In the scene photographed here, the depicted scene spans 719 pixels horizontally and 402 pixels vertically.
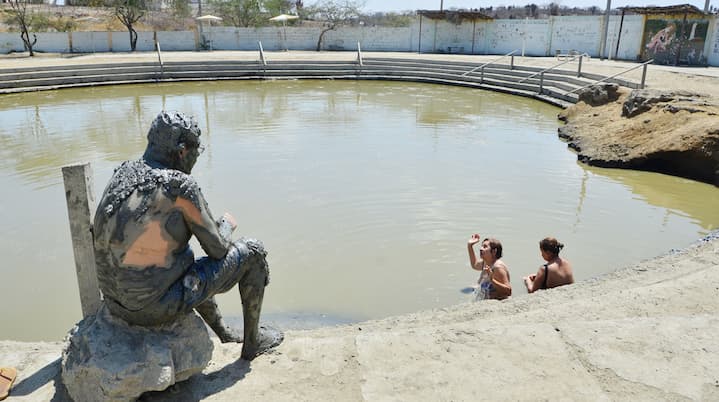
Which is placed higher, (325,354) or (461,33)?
(461,33)

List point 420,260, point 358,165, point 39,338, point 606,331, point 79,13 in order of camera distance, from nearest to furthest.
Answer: point 606,331
point 39,338
point 420,260
point 358,165
point 79,13

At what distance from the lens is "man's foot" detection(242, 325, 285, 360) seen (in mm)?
2430

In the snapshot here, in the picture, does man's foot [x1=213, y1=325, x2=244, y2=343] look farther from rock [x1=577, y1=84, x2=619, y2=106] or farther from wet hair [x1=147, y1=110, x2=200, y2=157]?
rock [x1=577, y1=84, x2=619, y2=106]

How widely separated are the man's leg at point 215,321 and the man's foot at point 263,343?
0.61ft

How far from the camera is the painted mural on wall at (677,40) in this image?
57.7 ft

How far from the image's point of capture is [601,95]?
10.8 metres

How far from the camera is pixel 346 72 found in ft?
60.4

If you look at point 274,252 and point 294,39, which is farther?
point 294,39

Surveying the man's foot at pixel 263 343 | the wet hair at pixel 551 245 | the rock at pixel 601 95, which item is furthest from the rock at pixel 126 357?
the rock at pixel 601 95

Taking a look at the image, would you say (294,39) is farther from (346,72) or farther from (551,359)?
(551,359)

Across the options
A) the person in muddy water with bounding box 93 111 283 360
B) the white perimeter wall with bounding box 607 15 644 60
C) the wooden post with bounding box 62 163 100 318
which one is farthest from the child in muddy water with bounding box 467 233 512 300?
the white perimeter wall with bounding box 607 15 644 60

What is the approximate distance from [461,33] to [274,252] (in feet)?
71.9

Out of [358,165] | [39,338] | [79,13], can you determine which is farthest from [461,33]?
[39,338]

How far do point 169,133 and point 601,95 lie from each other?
34.6 ft
